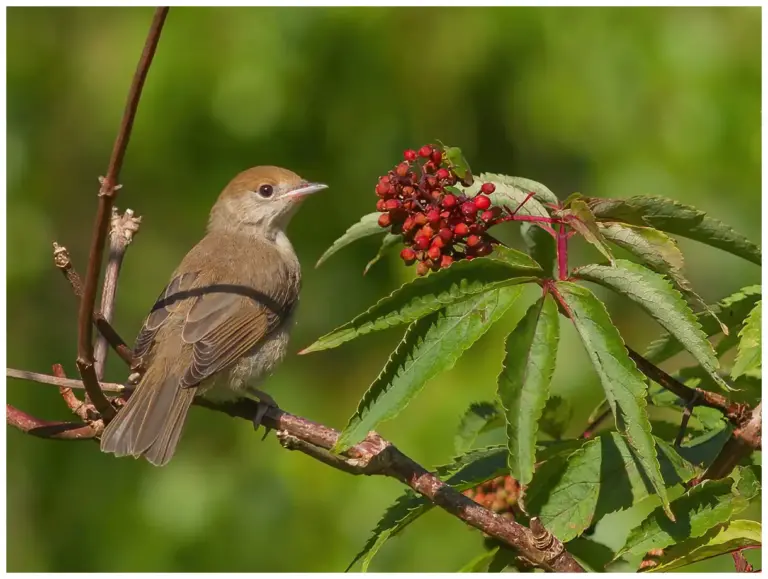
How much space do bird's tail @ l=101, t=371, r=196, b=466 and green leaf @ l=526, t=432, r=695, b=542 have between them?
1.68 metres

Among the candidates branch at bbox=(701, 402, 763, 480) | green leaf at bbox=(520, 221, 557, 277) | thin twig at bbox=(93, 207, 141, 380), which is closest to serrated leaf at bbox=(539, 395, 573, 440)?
green leaf at bbox=(520, 221, 557, 277)

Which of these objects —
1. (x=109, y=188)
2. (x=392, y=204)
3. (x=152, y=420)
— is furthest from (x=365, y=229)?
(x=152, y=420)

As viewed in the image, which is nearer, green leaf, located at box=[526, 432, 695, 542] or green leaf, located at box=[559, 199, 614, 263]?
green leaf, located at box=[559, 199, 614, 263]

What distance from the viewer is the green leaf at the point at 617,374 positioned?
218cm

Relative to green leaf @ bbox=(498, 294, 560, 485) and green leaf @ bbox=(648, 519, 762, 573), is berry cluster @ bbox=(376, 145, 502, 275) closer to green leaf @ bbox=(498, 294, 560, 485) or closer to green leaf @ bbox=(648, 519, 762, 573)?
green leaf @ bbox=(498, 294, 560, 485)

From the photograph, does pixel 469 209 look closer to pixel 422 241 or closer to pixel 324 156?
pixel 422 241

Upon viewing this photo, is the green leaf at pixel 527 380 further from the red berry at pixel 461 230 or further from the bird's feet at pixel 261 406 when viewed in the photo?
the bird's feet at pixel 261 406

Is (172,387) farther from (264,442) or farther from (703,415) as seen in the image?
(703,415)

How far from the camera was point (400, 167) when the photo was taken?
8.72ft

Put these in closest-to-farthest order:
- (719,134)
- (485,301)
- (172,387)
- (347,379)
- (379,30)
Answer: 1. (485,301)
2. (172,387)
3. (719,134)
4. (379,30)
5. (347,379)

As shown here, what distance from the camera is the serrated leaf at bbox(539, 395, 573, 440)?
3264mm

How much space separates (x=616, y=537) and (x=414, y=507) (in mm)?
1474

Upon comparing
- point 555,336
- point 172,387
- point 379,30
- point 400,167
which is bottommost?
point 172,387

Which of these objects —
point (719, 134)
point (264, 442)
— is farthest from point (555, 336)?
point (264, 442)
